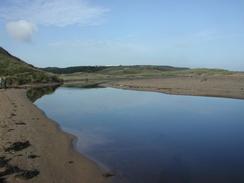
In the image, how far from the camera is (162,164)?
1474 cm

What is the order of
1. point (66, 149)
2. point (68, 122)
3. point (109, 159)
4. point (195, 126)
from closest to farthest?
point (109, 159), point (66, 149), point (195, 126), point (68, 122)

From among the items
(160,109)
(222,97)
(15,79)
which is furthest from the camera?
(15,79)

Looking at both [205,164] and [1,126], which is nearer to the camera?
[205,164]

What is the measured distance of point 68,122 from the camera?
90.3 ft

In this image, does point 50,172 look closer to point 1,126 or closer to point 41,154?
point 41,154

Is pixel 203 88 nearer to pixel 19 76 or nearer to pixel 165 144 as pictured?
pixel 165 144

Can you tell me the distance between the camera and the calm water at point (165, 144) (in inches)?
528

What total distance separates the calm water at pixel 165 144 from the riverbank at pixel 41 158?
931 millimetres

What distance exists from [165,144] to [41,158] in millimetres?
6621

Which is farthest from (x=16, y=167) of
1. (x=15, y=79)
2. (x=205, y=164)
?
(x=15, y=79)

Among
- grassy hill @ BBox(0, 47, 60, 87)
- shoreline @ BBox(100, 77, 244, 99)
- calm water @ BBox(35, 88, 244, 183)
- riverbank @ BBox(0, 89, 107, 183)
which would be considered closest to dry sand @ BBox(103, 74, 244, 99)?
shoreline @ BBox(100, 77, 244, 99)

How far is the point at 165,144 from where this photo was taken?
731 inches

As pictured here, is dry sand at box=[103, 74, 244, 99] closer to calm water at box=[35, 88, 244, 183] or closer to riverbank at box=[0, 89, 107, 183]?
calm water at box=[35, 88, 244, 183]

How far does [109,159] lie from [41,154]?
3.06 meters
